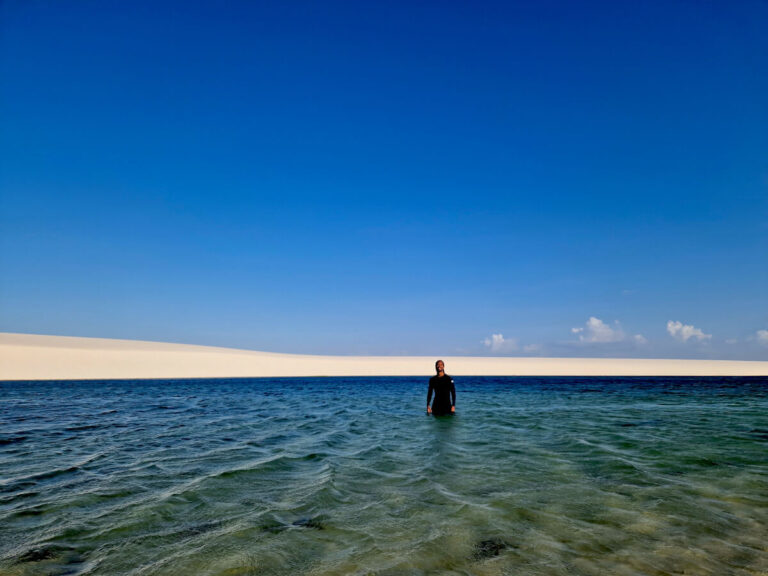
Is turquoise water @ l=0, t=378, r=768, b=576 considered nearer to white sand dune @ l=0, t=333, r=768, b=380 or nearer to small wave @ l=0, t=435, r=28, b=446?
small wave @ l=0, t=435, r=28, b=446

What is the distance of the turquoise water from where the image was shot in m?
4.29

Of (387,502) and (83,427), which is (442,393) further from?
(83,427)

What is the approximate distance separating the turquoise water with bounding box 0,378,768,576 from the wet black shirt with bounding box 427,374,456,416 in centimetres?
246

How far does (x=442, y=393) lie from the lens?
15117 millimetres

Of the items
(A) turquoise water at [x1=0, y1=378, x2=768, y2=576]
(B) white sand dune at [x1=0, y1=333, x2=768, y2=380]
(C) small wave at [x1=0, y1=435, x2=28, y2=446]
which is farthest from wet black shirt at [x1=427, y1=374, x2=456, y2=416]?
(B) white sand dune at [x1=0, y1=333, x2=768, y2=380]

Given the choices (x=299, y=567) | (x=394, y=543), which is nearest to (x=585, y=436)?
(x=394, y=543)

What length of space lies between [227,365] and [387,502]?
208ft

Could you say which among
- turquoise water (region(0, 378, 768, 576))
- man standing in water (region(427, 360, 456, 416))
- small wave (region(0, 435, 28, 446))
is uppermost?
man standing in water (region(427, 360, 456, 416))

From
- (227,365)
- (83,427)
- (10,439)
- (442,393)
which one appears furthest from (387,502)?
(227,365)

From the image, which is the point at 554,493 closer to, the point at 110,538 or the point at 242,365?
the point at 110,538

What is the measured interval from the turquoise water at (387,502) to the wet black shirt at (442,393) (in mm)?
2463

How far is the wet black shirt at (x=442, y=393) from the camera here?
14.9 metres

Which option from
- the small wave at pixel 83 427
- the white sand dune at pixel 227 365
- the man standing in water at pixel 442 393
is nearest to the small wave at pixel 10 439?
the small wave at pixel 83 427

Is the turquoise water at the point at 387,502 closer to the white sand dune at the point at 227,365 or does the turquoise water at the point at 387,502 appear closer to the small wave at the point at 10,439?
the small wave at the point at 10,439
